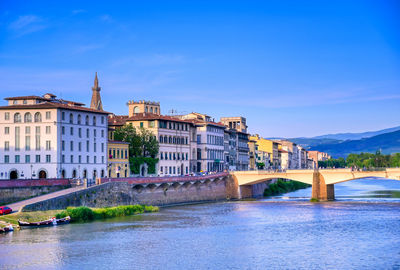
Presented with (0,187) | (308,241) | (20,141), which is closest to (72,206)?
(0,187)

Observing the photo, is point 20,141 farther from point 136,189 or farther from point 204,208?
point 204,208

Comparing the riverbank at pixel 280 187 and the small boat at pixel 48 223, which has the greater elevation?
the riverbank at pixel 280 187

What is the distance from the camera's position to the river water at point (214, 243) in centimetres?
4594

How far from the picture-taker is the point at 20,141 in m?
86.0

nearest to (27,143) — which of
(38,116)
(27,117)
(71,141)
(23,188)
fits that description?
(27,117)

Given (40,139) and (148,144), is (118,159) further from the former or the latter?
(40,139)

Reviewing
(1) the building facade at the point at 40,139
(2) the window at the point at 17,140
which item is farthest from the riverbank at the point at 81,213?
(2) the window at the point at 17,140

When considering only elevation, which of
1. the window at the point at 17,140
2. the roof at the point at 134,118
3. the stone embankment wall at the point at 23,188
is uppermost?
the roof at the point at 134,118

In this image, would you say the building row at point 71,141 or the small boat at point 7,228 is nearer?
the small boat at point 7,228

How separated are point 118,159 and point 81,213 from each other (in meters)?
32.4

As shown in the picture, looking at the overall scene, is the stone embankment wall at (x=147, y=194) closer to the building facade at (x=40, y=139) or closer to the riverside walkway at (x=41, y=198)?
the riverside walkway at (x=41, y=198)

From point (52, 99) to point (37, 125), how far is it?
6.34m

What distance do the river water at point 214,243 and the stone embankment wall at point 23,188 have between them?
8272mm

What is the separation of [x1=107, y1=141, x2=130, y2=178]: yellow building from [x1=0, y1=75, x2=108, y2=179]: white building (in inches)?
318
